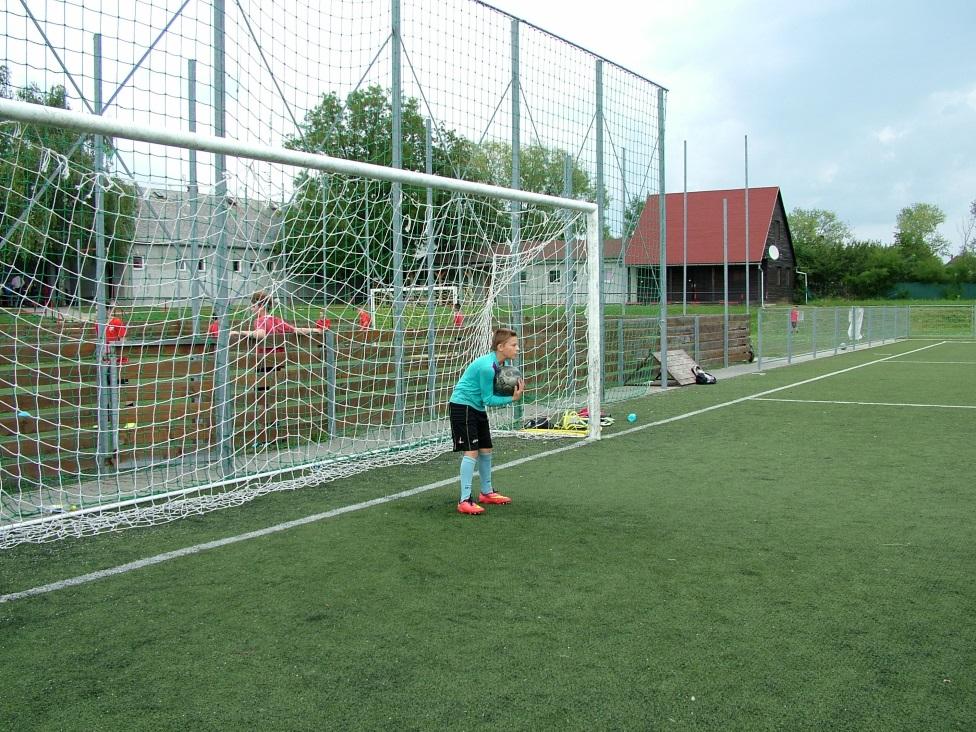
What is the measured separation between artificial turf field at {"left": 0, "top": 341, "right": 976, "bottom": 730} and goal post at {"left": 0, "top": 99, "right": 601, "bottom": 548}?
1.00 meters

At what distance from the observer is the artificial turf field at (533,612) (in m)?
3.55

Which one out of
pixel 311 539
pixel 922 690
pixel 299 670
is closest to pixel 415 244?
pixel 311 539

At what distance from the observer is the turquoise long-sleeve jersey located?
6.87m

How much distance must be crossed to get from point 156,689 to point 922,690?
313 centimetres

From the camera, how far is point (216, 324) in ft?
26.5

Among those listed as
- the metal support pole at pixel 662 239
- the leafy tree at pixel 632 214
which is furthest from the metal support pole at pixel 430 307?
the metal support pole at pixel 662 239

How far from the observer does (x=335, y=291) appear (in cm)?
902

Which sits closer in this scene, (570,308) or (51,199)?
(51,199)

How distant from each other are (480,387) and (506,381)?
0.21 m

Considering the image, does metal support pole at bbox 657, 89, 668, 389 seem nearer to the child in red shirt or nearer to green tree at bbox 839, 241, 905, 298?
the child in red shirt

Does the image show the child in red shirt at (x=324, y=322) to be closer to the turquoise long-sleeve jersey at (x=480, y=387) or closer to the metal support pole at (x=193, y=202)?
the metal support pole at (x=193, y=202)

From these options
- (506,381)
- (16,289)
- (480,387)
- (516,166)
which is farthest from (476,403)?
(516,166)

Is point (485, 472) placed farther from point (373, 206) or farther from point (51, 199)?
point (51, 199)

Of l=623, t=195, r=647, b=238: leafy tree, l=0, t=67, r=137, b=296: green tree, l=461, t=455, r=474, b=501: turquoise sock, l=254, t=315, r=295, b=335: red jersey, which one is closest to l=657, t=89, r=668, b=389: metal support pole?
l=623, t=195, r=647, b=238: leafy tree
